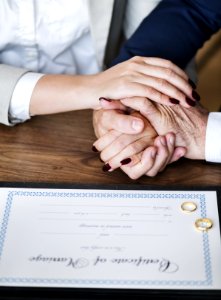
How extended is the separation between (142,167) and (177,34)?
1.19ft

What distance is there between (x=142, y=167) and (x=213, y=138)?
0.48ft

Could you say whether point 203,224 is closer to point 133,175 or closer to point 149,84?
point 133,175

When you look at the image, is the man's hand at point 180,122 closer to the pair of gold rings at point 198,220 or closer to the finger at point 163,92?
the finger at point 163,92

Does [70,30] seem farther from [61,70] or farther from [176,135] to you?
[176,135]

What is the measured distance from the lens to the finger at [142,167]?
0.66m

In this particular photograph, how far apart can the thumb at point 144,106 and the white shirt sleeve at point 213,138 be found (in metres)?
0.09

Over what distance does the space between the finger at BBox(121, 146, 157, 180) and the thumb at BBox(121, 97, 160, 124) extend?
0.24 ft

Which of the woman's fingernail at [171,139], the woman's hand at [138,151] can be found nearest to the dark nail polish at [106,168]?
the woman's hand at [138,151]

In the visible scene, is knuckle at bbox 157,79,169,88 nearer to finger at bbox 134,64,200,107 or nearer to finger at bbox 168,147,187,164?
finger at bbox 134,64,200,107

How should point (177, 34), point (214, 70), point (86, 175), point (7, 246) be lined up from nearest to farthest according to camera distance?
point (7, 246) → point (86, 175) → point (177, 34) → point (214, 70)

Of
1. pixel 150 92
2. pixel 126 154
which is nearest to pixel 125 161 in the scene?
pixel 126 154

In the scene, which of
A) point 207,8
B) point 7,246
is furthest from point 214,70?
point 7,246

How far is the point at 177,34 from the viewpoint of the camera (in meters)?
0.91

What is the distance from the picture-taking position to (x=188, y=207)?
61 centimetres
